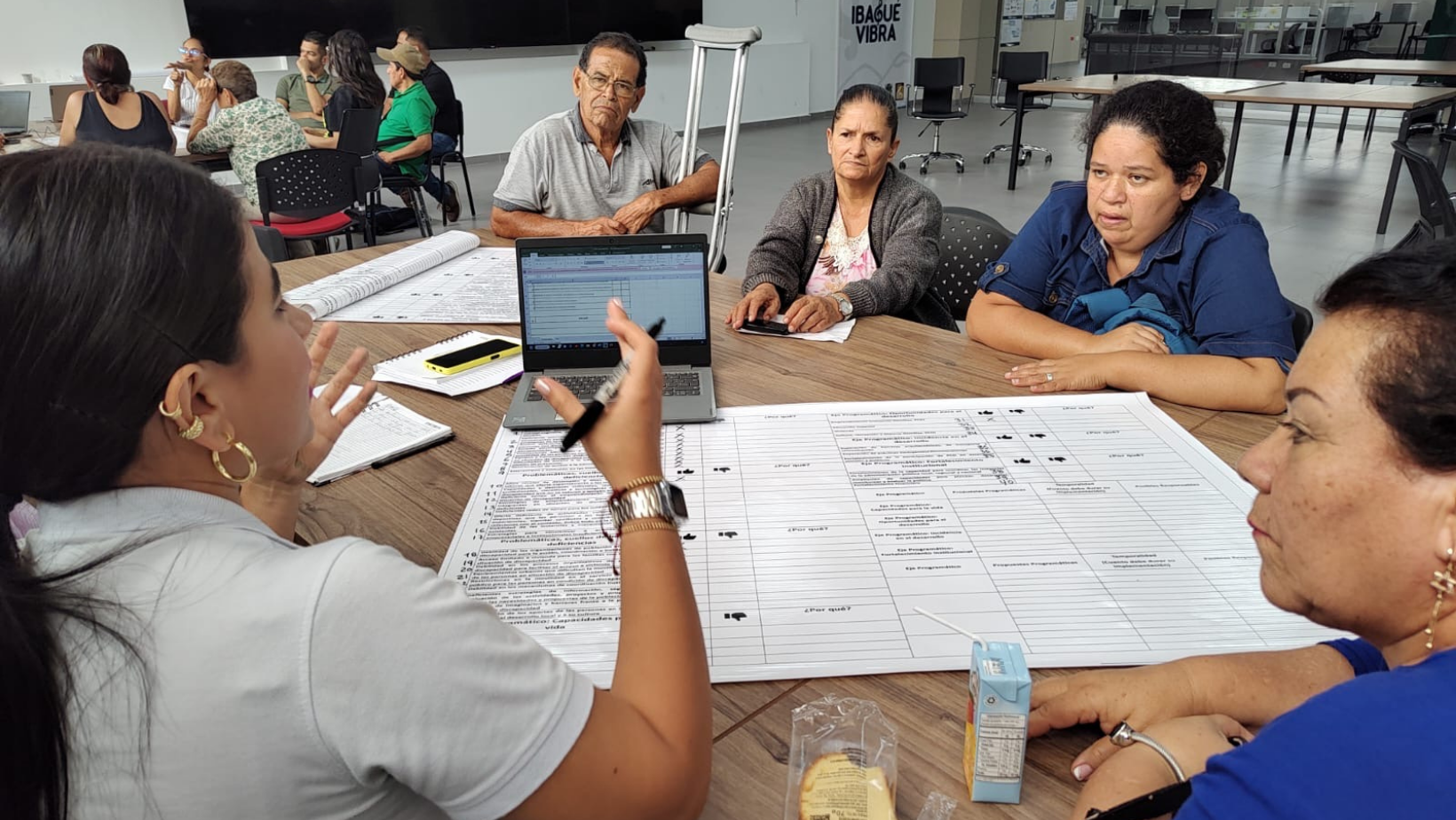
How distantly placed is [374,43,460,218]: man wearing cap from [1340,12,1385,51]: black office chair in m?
9.80

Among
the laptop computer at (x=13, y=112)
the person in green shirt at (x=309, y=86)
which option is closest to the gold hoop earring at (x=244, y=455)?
the laptop computer at (x=13, y=112)

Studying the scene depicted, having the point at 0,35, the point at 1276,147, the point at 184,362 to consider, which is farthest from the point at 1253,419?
the point at 1276,147

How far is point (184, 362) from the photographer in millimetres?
619

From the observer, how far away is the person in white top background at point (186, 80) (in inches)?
242

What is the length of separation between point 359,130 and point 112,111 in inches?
47.2

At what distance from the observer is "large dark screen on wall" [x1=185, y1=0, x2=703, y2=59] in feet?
23.2

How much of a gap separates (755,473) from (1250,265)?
1060 millimetres

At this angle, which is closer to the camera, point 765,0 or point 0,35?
point 0,35

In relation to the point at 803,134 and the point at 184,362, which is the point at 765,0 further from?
the point at 184,362

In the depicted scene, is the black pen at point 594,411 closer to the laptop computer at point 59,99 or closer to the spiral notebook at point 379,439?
the spiral notebook at point 379,439

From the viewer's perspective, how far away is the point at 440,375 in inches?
65.6

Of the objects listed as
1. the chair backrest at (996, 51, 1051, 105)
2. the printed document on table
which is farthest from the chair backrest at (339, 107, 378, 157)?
the chair backrest at (996, 51, 1051, 105)

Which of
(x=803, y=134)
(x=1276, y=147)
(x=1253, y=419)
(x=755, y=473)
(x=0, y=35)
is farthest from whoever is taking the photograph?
(x=803, y=134)

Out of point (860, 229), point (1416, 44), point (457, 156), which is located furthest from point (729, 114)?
point (1416, 44)
